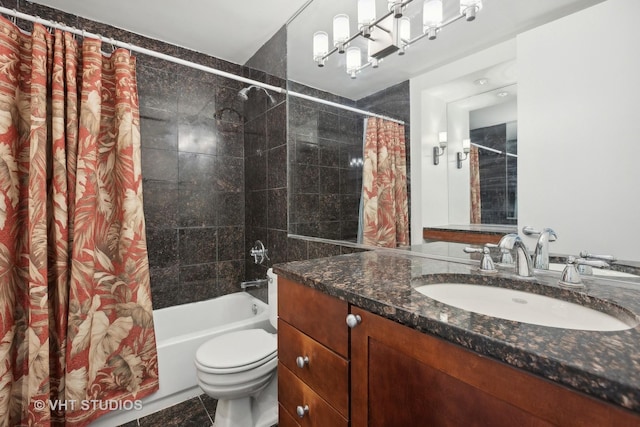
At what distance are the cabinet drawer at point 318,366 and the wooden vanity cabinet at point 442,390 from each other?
0.04 m

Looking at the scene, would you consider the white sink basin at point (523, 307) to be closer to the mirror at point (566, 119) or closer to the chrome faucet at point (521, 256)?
the chrome faucet at point (521, 256)

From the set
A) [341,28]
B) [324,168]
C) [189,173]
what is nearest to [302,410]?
[324,168]

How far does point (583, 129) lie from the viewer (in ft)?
2.71

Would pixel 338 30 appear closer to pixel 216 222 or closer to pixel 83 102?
pixel 83 102

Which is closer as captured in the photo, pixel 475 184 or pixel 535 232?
pixel 535 232

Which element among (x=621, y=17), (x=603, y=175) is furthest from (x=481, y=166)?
(x=621, y=17)

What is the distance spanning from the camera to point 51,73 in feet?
5.03

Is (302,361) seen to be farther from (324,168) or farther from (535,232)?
(324,168)

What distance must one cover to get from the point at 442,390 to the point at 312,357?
0.42 metres

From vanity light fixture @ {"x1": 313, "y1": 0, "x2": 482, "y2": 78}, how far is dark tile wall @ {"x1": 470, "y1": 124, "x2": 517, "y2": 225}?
1.52 feet

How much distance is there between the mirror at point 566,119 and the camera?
765 millimetres

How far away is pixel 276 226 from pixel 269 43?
1.37 meters

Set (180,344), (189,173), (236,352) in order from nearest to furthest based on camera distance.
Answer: (236,352) → (180,344) → (189,173)

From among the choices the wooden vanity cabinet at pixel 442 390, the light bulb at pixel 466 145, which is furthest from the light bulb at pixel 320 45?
the wooden vanity cabinet at pixel 442 390
